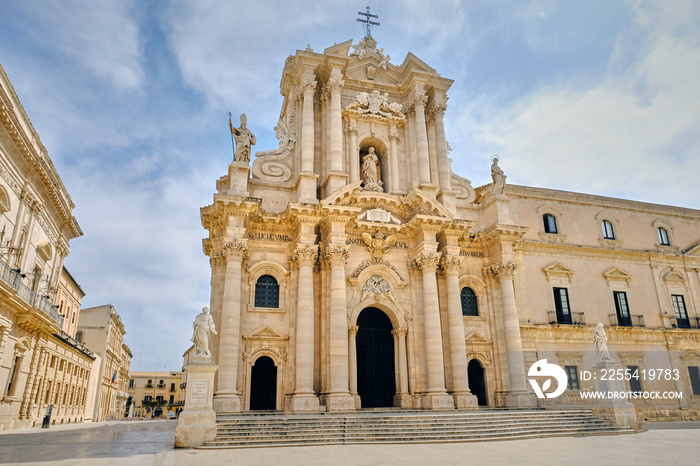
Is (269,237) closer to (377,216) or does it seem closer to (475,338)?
(377,216)

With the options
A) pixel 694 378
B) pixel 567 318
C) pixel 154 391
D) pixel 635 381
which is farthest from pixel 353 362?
pixel 154 391

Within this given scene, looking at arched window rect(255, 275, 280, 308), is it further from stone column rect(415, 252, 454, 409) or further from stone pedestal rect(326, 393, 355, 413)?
stone column rect(415, 252, 454, 409)

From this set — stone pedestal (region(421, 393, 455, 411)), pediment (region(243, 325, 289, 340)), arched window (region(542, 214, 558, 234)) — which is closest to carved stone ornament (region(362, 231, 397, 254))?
pediment (region(243, 325, 289, 340))

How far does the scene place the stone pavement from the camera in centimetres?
1084

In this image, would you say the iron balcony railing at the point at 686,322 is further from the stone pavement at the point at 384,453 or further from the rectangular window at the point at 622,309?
the stone pavement at the point at 384,453

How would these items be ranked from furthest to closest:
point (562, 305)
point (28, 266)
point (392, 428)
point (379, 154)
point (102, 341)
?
point (102, 341), point (562, 305), point (379, 154), point (28, 266), point (392, 428)

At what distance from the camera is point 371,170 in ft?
84.1

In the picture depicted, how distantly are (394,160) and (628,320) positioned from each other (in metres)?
16.3

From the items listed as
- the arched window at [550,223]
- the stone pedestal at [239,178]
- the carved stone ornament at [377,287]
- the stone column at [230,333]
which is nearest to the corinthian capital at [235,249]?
the stone column at [230,333]

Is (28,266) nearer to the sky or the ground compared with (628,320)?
nearer to the sky

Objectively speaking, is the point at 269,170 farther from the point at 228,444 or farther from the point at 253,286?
the point at 228,444

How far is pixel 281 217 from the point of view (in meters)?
22.6

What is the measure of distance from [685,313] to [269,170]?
85.3 ft

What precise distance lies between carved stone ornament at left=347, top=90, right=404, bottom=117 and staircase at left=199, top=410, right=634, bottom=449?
15.6m
